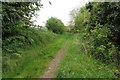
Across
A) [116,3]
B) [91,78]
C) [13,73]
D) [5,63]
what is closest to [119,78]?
[91,78]

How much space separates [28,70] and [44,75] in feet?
2.57

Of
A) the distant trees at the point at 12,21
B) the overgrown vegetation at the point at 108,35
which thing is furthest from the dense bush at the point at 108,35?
the distant trees at the point at 12,21

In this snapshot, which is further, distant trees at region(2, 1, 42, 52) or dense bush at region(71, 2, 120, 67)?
dense bush at region(71, 2, 120, 67)

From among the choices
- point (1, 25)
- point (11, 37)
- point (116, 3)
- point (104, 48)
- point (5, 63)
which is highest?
point (116, 3)

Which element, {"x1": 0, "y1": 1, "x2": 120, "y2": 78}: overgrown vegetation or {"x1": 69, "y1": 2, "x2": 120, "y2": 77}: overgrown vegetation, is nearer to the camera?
{"x1": 0, "y1": 1, "x2": 120, "y2": 78}: overgrown vegetation

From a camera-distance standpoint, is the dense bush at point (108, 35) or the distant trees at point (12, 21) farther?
the dense bush at point (108, 35)

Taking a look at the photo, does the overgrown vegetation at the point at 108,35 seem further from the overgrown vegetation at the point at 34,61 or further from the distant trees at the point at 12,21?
the distant trees at the point at 12,21

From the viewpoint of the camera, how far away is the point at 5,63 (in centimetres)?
406

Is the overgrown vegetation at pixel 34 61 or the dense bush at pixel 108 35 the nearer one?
the overgrown vegetation at pixel 34 61

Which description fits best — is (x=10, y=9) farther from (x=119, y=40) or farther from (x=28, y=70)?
(x=119, y=40)

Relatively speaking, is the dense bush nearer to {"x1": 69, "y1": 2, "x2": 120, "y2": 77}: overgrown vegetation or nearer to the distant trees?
{"x1": 69, "y1": 2, "x2": 120, "y2": 77}: overgrown vegetation

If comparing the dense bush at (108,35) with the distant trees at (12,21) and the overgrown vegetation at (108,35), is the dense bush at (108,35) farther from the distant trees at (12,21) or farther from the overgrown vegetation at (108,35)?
the distant trees at (12,21)

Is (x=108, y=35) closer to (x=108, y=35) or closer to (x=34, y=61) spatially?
(x=108, y=35)

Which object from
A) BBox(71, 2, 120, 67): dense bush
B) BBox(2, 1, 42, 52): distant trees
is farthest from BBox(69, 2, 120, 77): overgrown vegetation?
BBox(2, 1, 42, 52): distant trees
